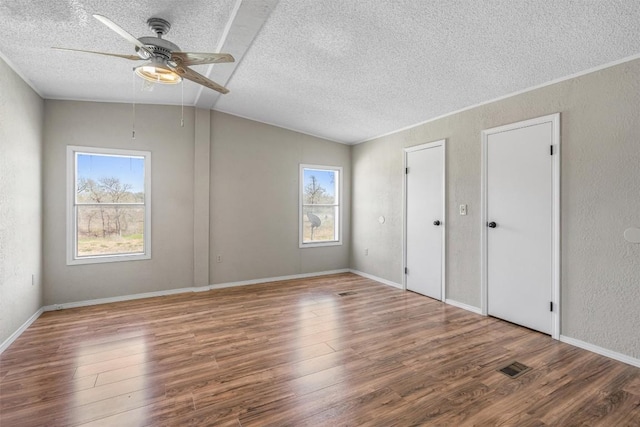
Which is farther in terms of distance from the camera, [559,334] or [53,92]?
[53,92]

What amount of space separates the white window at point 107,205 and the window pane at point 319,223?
2593mm

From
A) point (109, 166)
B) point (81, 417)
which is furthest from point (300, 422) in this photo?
point (109, 166)

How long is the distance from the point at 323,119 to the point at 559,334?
157 inches

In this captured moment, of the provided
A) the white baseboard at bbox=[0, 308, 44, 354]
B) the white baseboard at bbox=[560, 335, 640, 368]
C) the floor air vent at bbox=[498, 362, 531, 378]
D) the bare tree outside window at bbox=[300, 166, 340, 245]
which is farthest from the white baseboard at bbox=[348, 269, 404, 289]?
the white baseboard at bbox=[0, 308, 44, 354]

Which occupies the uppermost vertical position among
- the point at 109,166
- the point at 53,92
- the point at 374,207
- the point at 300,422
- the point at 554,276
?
the point at 53,92

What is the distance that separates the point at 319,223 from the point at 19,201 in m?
4.17

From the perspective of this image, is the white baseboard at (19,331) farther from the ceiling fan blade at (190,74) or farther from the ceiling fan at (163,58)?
the ceiling fan blade at (190,74)

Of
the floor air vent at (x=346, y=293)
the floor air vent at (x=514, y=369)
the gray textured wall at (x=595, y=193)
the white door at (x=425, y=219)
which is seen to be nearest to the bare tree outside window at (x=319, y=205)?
the floor air vent at (x=346, y=293)

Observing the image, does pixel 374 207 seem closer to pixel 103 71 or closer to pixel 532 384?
pixel 532 384

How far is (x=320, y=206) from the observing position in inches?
234

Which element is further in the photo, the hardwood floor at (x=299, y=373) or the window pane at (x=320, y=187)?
the window pane at (x=320, y=187)

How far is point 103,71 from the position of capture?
10.8ft

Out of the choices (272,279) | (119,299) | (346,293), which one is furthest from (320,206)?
(119,299)

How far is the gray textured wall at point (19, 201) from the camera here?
285 cm
